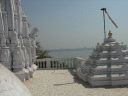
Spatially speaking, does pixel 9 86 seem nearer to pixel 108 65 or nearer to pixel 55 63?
pixel 108 65

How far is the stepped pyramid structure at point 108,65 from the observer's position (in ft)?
38.4

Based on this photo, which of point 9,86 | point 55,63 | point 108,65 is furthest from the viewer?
point 55,63

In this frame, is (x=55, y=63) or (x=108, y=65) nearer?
(x=108, y=65)

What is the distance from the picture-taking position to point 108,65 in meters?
12.2

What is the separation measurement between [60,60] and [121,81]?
8775 mm

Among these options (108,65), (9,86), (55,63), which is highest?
(9,86)

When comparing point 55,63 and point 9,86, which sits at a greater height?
point 9,86

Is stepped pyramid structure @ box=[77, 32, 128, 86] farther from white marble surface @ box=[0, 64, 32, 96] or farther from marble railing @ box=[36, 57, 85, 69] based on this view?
white marble surface @ box=[0, 64, 32, 96]

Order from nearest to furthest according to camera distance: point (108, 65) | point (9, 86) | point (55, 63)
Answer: point (9, 86), point (108, 65), point (55, 63)

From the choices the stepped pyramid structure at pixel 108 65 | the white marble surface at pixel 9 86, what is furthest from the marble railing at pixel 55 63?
the white marble surface at pixel 9 86

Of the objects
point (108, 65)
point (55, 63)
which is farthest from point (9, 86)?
point (55, 63)

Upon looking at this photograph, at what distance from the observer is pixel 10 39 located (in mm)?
12633

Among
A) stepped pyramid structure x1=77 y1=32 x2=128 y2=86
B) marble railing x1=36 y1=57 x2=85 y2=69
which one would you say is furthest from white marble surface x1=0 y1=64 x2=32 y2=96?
marble railing x1=36 y1=57 x2=85 y2=69

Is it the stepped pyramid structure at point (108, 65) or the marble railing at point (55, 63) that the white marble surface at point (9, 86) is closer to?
the stepped pyramid structure at point (108, 65)
